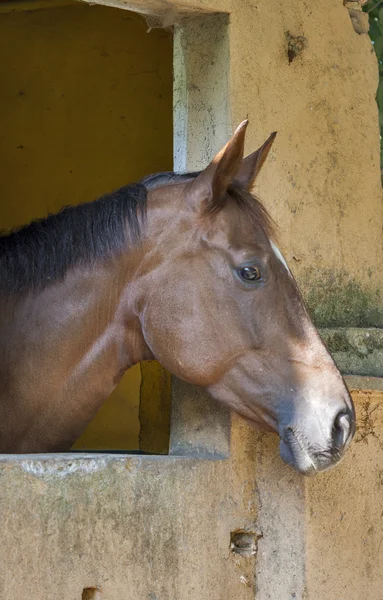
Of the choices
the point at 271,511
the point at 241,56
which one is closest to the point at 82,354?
the point at 271,511

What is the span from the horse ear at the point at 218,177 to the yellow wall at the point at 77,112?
10.1ft

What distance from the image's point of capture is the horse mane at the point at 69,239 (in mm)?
3148

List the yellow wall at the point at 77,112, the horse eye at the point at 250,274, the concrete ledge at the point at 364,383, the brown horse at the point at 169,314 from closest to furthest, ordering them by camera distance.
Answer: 1. the brown horse at the point at 169,314
2. the horse eye at the point at 250,274
3. the concrete ledge at the point at 364,383
4. the yellow wall at the point at 77,112

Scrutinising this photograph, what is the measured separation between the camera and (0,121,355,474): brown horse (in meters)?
2.84

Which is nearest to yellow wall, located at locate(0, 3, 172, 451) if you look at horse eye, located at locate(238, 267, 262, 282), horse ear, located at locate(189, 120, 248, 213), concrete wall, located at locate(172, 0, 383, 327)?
concrete wall, located at locate(172, 0, 383, 327)

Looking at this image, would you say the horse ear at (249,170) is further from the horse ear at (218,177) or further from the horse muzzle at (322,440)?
the horse muzzle at (322,440)

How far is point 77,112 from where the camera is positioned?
619cm

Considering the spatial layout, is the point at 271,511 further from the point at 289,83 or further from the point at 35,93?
the point at 35,93

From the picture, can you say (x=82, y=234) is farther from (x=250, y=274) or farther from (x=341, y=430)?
(x=341, y=430)

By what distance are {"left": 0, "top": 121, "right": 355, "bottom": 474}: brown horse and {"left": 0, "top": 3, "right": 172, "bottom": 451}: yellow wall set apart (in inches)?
114

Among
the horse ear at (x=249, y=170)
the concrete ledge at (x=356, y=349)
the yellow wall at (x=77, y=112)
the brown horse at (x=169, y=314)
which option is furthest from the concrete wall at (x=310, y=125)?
the yellow wall at (x=77, y=112)

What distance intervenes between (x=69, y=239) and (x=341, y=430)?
1201 millimetres

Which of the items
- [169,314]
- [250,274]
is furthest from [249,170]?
[169,314]

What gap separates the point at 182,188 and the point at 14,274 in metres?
0.71
